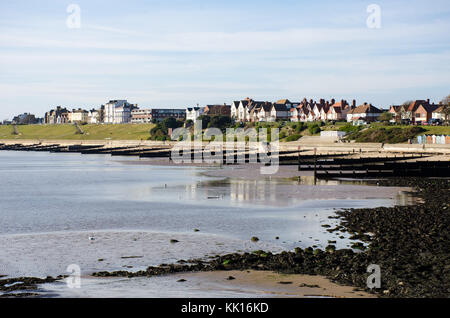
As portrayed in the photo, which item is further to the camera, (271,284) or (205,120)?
(205,120)

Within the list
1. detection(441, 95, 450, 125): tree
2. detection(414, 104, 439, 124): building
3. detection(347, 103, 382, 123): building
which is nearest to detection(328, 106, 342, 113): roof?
detection(347, 103, 382, 123): building

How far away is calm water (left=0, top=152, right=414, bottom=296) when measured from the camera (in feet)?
77.5

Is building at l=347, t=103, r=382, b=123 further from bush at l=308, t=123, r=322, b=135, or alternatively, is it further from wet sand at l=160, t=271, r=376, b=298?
wet sand at l=160, t=271, r=376, b=298

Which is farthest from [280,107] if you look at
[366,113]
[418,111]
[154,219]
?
[154,219]

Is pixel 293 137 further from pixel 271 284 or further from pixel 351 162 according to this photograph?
pixel 271 284

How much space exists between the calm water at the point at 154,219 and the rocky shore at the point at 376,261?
1.44 meters

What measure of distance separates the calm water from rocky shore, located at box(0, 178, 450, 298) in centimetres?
144

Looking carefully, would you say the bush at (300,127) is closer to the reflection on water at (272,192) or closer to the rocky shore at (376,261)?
the reflection on water at (272,192)

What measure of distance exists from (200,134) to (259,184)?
332 ft

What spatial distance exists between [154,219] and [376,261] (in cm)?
1643

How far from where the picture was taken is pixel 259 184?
54312 mm

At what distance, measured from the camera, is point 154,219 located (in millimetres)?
33500

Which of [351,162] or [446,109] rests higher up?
[446,109]
